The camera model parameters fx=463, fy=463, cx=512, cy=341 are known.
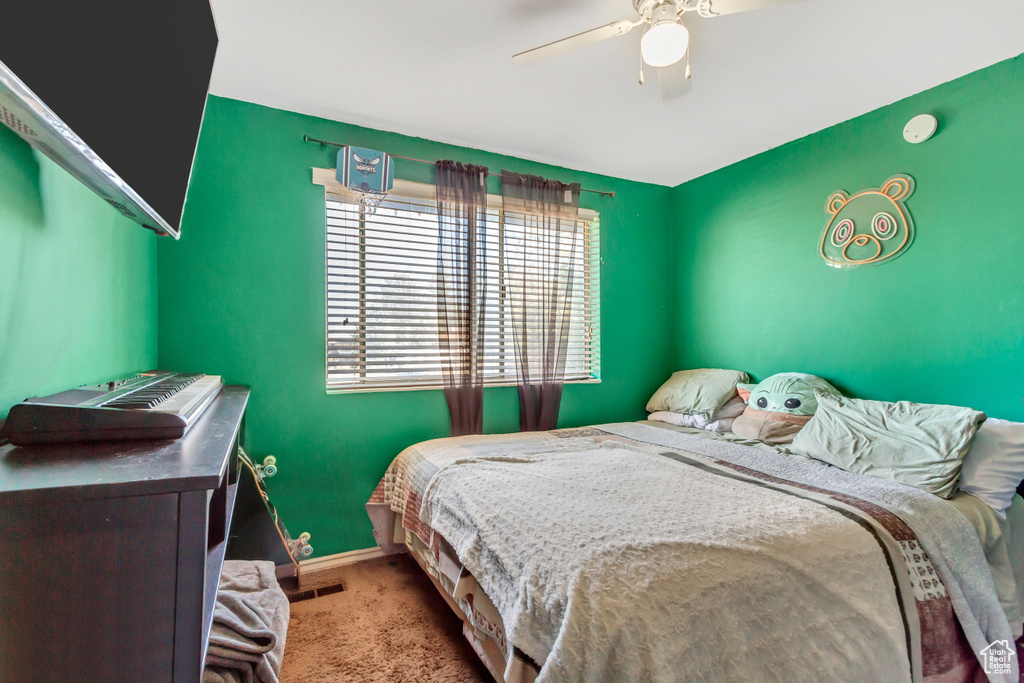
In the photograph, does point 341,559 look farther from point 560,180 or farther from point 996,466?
point 996,466

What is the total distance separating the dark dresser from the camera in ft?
2.15

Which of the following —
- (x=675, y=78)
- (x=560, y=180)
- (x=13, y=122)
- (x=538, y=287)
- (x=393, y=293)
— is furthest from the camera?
(x=560, y=180)

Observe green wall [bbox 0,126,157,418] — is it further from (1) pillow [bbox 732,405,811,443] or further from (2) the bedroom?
(1) pillow [bbox 732,405,811,443]

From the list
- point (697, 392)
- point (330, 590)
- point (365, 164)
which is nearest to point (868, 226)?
point (697, 392)

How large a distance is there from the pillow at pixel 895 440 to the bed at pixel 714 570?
0.32ft

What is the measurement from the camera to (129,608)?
2.28ft

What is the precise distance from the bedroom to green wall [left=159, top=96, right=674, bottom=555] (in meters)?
0.01

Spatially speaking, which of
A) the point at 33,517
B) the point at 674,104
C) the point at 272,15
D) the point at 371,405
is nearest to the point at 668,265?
the point at 674,104

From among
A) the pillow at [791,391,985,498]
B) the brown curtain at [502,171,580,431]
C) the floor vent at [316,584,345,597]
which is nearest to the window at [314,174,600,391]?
the brown curtain at [502,171,580,431]

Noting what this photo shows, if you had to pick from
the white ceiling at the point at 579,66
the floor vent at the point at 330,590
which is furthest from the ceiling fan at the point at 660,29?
the floor vent at the point at 330,590

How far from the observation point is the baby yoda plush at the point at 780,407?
2.48m

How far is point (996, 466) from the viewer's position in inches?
68.7

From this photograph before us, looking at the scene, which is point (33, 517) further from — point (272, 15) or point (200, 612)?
point (272, 15)

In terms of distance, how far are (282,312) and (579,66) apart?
194 cm
